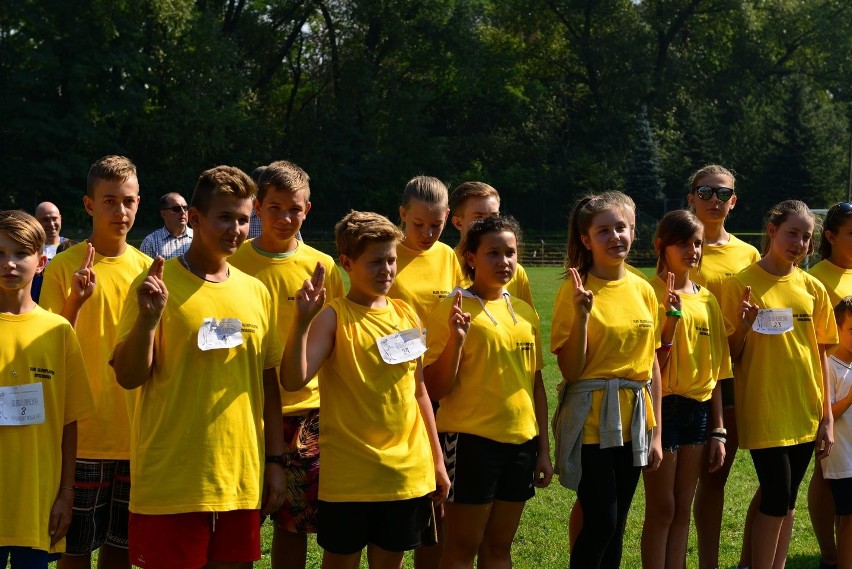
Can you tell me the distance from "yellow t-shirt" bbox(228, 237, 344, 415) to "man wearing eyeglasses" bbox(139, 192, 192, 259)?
3.52 metres

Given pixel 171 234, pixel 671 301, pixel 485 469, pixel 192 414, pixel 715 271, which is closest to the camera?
pixel 192 414

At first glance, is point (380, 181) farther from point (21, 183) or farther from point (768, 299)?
point (768, 299)

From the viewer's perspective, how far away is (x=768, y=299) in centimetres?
545

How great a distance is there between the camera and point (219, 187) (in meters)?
3.99

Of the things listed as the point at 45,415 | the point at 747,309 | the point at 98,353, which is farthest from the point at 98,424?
the point at 747,309

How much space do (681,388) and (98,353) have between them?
2874mm

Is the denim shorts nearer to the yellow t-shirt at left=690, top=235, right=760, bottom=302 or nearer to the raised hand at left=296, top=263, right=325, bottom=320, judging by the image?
the yellow t-shirt at left=690, top=235, right=760, bottom=302

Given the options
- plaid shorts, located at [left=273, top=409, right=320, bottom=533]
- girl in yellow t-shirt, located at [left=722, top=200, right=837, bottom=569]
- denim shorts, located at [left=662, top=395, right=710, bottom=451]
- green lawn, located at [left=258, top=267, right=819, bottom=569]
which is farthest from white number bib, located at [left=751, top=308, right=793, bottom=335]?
plaid shorts, located at [left=273, top=409, right=320, bottom=533]

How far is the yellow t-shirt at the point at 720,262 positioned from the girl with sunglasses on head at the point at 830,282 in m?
0.40

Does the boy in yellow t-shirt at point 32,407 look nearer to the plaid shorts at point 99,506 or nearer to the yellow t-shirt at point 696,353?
the plaid shorts at point 99,506

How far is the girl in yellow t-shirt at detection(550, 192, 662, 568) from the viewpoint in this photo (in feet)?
15.7

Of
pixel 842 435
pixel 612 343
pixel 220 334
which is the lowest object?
pixel 842 435

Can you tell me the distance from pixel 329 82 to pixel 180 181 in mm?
11793

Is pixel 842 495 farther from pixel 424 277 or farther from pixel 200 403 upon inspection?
pixel 200 403
